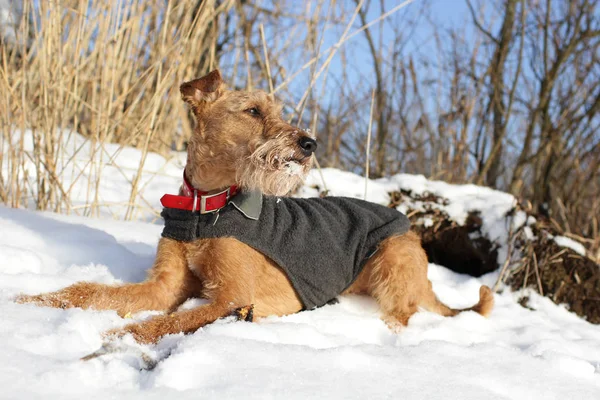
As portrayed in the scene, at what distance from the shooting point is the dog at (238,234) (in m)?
2.20

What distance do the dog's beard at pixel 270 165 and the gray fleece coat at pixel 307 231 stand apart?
0.08 metres

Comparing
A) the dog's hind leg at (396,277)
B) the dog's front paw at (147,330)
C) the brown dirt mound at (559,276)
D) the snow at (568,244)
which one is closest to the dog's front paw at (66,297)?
the dog's front paw at (147,330)

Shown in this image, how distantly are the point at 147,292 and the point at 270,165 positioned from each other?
769mm

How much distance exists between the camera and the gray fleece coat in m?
2.31

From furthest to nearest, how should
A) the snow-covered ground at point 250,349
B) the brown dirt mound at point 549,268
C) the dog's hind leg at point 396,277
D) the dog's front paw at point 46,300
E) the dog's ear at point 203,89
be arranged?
the brown dirt mound at point 549,268
the dog's hind leg at point 396,277
the dog's ear at point 203,89
the dog's front paw at point 46,300
the snow-covered ground at point 250,349

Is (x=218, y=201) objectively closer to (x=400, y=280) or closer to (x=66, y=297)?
(x=66, y=297)

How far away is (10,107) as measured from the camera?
3400mm

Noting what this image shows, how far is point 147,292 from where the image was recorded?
225 cm

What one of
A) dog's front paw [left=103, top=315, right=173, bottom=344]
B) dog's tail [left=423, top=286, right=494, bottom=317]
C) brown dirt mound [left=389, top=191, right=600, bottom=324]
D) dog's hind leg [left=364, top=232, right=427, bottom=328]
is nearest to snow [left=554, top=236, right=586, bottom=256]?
brown dirt mound [left=389, top=191, right=600, bottom=324]

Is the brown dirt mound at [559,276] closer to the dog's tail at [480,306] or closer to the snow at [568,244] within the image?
the snow at [568,244]

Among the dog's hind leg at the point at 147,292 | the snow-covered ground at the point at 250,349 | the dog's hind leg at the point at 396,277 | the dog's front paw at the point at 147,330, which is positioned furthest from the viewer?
the dog's hind leg at the point at 396,277

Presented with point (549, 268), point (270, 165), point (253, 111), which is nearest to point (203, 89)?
point (253, 111)

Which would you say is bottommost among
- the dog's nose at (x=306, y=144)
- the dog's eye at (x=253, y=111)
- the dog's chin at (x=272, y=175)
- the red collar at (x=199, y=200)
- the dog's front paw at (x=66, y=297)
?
the dog's front paw at (x=66, y=297)

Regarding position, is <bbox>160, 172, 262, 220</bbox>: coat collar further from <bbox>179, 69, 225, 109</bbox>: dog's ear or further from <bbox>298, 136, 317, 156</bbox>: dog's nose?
<bbox>179, 69, 225, 109</bbox>: dog's ear
